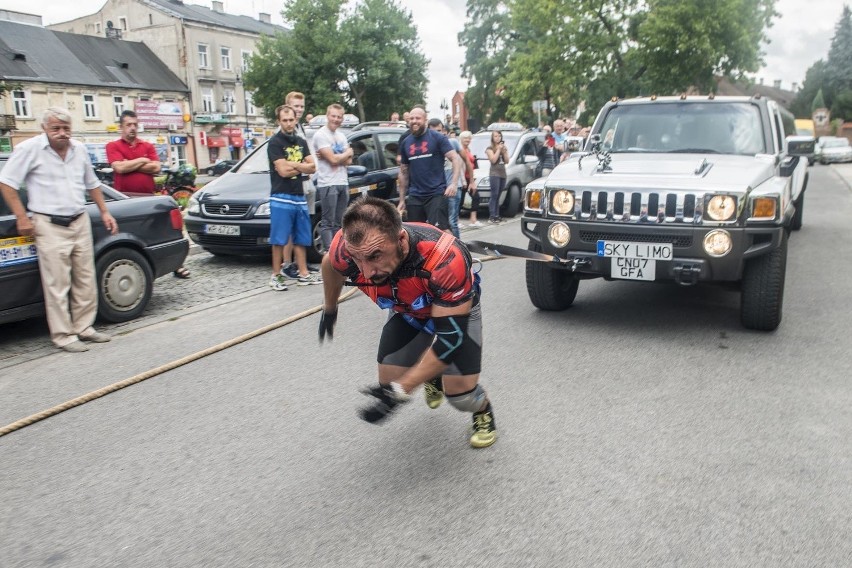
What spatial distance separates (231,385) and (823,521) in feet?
11.6

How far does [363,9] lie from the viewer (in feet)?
164

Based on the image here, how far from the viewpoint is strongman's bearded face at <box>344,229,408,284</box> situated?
116 inches

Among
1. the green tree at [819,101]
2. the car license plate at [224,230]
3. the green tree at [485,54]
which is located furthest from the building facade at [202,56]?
the green tree at [819,101]

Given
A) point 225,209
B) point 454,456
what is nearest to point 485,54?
point 225,209

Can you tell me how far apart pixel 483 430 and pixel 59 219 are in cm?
400

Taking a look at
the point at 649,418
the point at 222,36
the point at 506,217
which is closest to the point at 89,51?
the point at 222,36

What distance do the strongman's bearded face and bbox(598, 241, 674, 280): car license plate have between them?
9.62 ft

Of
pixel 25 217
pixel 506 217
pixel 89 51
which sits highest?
pixel 89 51

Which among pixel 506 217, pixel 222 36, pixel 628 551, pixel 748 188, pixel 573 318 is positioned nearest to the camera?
pixel 628 551

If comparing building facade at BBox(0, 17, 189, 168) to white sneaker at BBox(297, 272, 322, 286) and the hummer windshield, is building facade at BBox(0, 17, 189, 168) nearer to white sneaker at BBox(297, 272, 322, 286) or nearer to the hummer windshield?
white sneaker at BBox(297, 272, 322, 286)

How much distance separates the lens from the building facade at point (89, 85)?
45656 mm

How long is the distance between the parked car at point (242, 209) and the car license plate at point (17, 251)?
3.45 meters

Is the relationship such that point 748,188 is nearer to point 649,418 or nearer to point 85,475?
point 649,418

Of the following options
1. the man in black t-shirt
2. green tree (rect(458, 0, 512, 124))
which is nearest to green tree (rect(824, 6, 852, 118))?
green tree (rect(458, 0, 512, 124))
